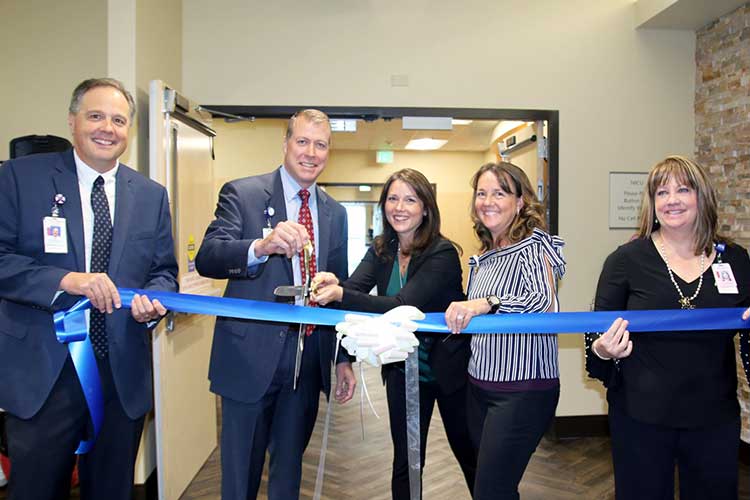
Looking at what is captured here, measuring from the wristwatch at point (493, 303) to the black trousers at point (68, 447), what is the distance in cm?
138

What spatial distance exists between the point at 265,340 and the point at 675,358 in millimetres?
1523

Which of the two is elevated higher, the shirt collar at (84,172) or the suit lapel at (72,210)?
the shirt collar at (84,172)

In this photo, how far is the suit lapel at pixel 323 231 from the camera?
2.18m

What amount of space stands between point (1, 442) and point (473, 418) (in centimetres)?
300

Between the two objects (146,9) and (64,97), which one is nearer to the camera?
(146,9)

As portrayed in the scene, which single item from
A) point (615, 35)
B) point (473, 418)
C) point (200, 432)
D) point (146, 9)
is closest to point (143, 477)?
point (200, 432)

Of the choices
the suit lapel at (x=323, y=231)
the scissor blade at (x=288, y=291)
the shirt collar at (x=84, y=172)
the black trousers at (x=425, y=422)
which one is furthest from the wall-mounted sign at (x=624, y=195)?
the shirt collar at (x=84, y=172)

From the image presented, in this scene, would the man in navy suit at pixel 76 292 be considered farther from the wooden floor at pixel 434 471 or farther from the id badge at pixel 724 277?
the id badge at pixel 724 277

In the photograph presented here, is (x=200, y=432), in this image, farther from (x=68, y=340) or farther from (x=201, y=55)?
(x=201, y=55)

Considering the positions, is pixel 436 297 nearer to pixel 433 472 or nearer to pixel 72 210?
pixel 72 210

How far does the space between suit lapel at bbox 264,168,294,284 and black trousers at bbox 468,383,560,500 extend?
0.93 meters

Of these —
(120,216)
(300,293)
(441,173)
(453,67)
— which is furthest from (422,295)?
(441,173)

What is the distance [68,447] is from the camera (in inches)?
68.7

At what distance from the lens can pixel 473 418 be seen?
2.11 meters
